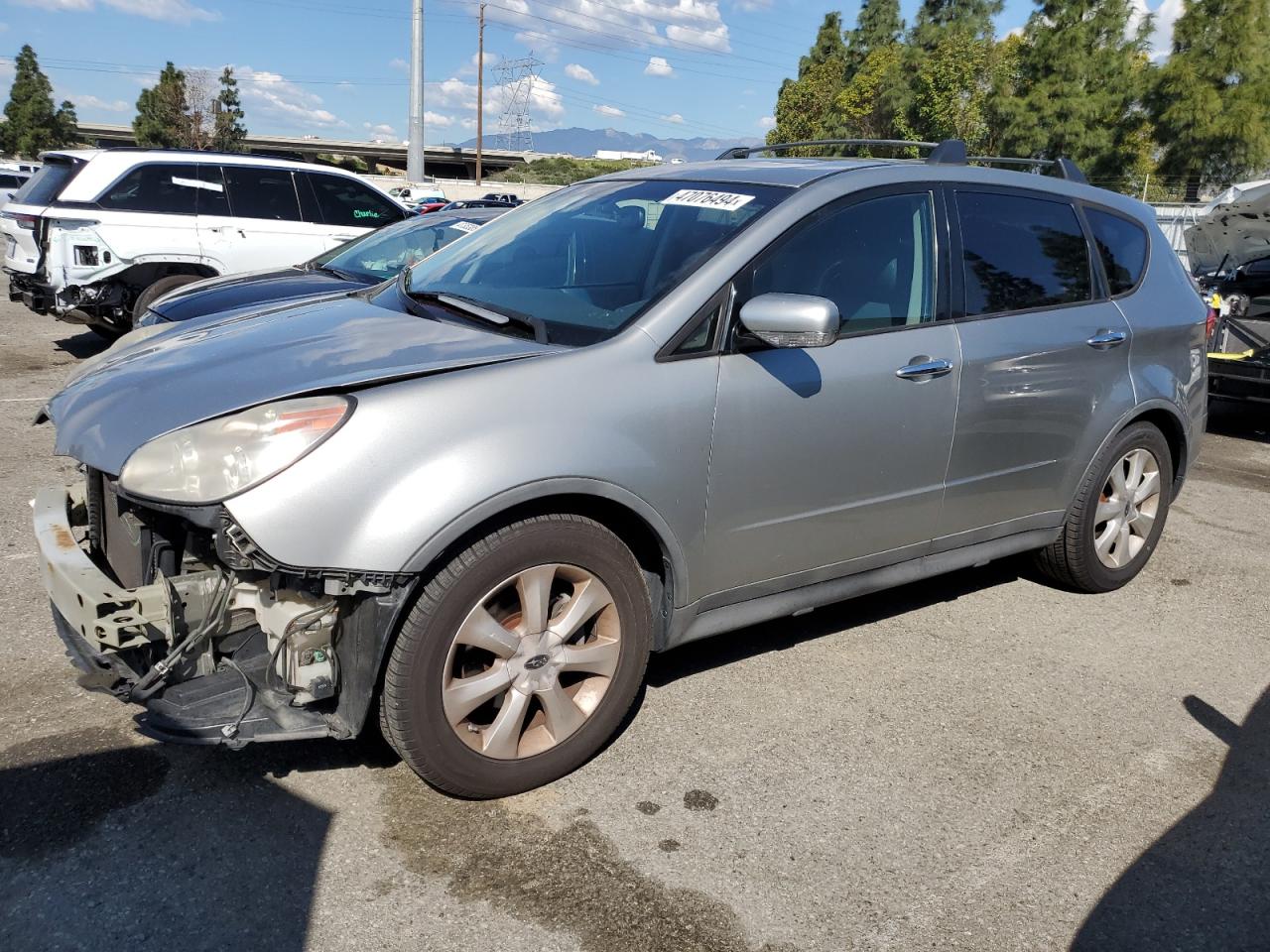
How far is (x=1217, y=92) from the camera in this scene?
33.1 m

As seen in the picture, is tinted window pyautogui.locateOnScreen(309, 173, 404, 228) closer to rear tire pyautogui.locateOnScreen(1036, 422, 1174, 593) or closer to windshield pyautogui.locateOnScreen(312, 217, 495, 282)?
windshield pyautogui.locateOnScreen(312, 217, 495, 282)

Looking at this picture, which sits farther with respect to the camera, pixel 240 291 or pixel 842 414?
pixel 240 291

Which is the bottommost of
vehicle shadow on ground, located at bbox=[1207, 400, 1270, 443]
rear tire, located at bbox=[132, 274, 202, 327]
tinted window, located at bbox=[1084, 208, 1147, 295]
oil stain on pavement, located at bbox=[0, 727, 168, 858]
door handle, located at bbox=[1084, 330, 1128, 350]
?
vehicle shadow on ground, located at bbox=[1207, 400, 1270, 443]

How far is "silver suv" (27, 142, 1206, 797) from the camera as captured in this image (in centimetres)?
261

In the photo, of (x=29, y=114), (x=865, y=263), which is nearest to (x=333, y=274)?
(x=865, y=263)

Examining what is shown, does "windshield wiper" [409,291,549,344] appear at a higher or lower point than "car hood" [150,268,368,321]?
higher

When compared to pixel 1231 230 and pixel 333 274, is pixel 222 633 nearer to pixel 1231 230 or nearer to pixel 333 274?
pixel 333 274

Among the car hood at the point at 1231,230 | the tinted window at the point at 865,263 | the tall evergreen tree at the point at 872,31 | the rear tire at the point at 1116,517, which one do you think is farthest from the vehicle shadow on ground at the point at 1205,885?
the tall evergreen tree at the point at 872,31

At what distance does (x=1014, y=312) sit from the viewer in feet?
13.2

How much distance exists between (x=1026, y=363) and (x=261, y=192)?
8203 millimetres

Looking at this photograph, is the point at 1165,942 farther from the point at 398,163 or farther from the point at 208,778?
the point at 398,163

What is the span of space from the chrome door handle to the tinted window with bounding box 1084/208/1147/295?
1285 millimetres

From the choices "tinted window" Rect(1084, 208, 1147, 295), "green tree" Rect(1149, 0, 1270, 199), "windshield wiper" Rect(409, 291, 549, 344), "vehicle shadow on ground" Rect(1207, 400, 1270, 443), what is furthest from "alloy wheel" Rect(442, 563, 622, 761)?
"green tree" Rect(1149, 0, 1270, 199)

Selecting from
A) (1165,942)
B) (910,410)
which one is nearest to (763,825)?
(1165,942)
